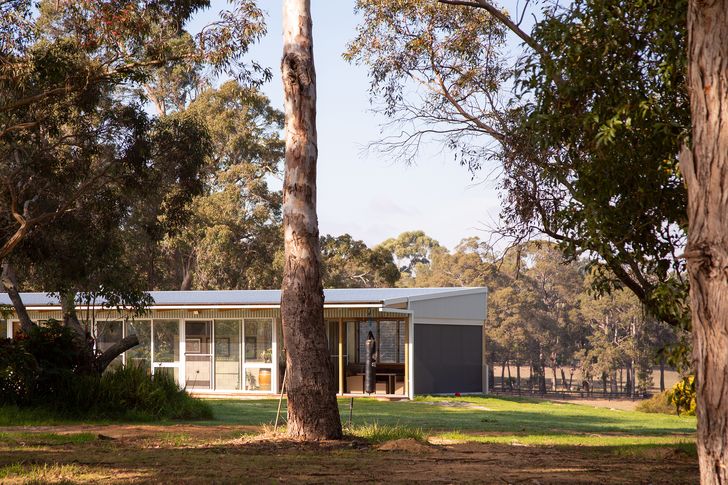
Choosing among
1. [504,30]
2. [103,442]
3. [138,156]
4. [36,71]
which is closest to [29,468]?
[103,442]

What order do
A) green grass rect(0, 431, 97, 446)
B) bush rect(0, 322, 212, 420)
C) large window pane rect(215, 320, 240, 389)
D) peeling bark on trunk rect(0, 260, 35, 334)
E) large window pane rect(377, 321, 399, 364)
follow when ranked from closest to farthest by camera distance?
green grass rect(0, 431, 97, 446) → bush rect(0, 322, 212, 420) → peeling bark on trunk rect(0, 260, 35, 334) → large window pane rect(215, 320, 240, 389) → large window pane rect(377, 321, 399, 364)

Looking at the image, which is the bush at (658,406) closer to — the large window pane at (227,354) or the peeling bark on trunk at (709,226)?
the large window pane at (227,354)

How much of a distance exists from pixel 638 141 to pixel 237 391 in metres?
18.9

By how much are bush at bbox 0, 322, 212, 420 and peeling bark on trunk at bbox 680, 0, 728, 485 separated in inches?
435

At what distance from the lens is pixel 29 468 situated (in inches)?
332

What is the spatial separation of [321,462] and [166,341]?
18808mm

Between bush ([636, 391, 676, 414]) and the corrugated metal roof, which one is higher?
the corrugated metal roof

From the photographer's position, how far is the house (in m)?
25.3

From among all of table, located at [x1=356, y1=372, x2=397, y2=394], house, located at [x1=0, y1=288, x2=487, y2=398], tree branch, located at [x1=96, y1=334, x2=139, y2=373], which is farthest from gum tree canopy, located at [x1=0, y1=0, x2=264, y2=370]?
table, located at [x1=356, y1=372, x2=397, y2=394]

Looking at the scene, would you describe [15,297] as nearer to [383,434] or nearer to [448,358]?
[383,434]

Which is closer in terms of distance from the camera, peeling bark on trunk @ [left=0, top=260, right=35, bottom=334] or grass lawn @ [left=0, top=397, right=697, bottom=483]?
grass lawn @ [left=0, top=397, right=697, bottom=483]

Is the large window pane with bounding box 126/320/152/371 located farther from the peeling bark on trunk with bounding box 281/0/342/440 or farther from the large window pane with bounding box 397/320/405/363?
the peeling bark on trunk with bounding box 281/0/342/440

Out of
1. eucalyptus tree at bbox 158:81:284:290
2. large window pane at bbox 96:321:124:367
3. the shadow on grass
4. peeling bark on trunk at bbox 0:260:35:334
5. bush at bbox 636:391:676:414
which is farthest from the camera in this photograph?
eucalyptus tree at bbox 158:81:284:290

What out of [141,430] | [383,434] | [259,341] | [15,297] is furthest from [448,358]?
[383,434]
